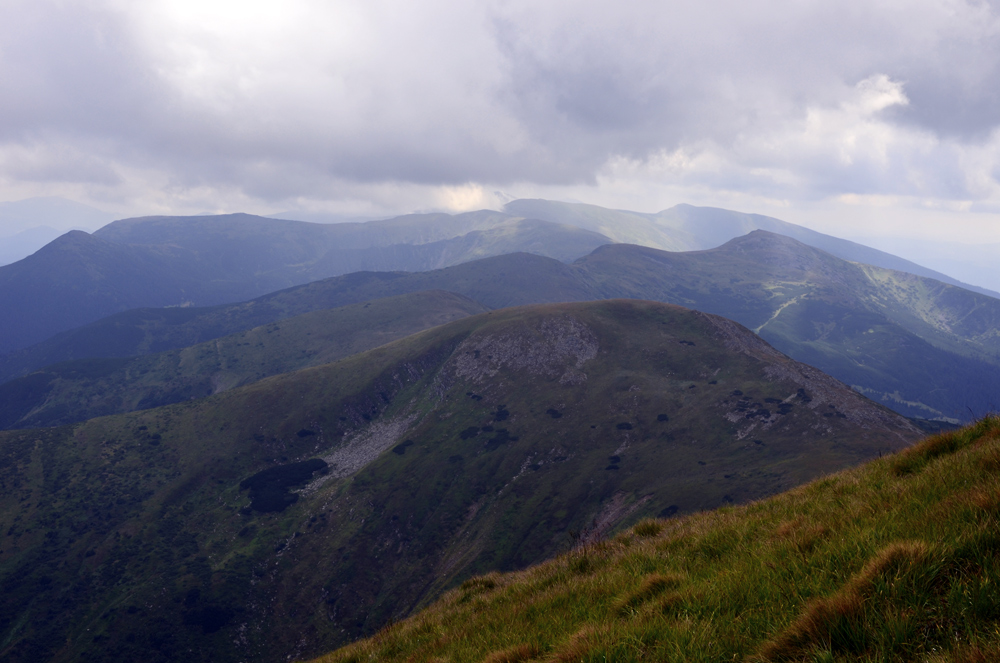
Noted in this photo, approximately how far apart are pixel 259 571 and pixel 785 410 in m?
135

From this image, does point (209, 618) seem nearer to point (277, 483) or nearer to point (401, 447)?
point (277, 483)

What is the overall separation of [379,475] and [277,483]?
1313 inches

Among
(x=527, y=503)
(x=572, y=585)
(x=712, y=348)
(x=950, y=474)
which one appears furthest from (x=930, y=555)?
(x=712, y=348)

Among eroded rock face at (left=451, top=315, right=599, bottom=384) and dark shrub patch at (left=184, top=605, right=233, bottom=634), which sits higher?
eroded rock face at (left=451, top=315, right=599, bottom=384)

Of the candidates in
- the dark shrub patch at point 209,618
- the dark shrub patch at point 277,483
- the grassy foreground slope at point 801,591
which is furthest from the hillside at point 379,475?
the grassy foreground slope at point 801,591

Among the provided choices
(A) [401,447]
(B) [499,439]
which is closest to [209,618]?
(A) [401,447]

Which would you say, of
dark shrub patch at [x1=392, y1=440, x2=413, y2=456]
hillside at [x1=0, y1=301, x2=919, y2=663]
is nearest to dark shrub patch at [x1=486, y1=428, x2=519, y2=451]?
hillside at [x1=0, y1=301, x2=919, y2=663]

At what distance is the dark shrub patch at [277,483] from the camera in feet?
448

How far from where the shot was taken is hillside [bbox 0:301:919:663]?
10188cm

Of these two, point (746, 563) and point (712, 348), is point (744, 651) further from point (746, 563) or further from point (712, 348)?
point (712, 348)

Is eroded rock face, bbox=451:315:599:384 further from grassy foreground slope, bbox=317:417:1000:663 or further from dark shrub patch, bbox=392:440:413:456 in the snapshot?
grassy foreground slope, bbox=317:417:1000:663

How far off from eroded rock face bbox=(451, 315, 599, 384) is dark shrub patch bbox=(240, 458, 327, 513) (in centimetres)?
5978

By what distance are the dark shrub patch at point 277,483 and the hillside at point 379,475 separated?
0.61 m

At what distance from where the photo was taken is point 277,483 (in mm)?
145750
